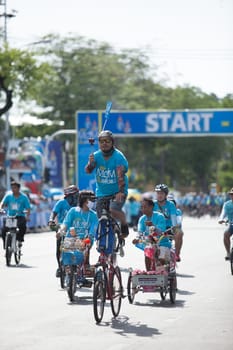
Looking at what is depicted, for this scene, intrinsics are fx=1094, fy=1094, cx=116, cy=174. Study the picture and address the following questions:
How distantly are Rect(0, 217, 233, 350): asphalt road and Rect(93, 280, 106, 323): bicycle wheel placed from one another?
0.12 m

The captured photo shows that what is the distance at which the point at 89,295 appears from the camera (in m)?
16.0

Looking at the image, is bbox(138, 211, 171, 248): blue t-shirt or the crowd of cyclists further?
bbox(138, 211, 171, 248): blue t-shirt

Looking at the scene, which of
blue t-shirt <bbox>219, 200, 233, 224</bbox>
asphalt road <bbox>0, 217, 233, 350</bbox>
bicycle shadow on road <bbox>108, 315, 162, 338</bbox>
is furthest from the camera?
blue t-shirt <bbox>219, 200, 233, 224</bbox>

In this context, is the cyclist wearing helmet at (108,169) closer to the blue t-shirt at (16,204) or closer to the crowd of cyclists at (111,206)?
the crowd of cyclists at (111,206)

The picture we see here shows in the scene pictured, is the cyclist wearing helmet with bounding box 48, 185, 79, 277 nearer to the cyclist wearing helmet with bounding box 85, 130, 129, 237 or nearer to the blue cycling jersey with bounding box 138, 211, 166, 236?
the blue cycling jersey with bounding box 138, 211, 166, 236

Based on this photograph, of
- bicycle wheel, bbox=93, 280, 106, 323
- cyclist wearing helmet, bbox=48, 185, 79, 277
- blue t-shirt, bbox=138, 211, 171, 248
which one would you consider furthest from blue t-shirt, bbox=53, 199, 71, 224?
bicycle wheel, bbox=93, 280, 106, 323

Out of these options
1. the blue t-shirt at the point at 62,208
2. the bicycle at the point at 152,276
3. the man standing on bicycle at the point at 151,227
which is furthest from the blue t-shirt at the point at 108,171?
the blue t-shirt at the point at 62,208

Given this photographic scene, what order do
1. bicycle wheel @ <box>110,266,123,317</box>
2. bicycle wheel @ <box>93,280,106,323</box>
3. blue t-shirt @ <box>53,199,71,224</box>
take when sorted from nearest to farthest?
bicycle wheel @ <box>93,280,106,323</box>
bicycle wheel @ <box>110,266,123,317</box>
blue t-shirt @ <box>53,199,71,224</box>

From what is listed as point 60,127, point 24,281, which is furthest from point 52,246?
point 60,127

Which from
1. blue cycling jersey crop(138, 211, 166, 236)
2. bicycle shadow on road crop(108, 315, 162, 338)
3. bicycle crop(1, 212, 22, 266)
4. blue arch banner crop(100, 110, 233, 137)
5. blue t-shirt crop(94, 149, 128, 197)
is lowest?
bicycle shadow on road crop(108, 315, 162, 338)

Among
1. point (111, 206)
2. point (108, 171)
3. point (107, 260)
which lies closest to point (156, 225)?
point (108, 171)

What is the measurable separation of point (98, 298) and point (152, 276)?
234 cm

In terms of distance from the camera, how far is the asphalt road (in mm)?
10766

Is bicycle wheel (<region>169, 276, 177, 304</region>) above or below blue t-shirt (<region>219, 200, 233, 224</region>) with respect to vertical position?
below
